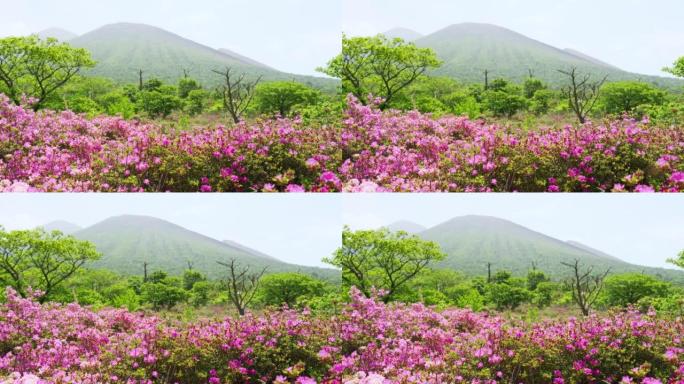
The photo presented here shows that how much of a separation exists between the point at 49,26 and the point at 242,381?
235 inches

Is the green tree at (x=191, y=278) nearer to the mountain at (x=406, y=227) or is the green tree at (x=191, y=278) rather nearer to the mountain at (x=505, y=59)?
the mountain at (x=406, y=227)

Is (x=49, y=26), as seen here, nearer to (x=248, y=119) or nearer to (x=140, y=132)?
(x=140, y=132)

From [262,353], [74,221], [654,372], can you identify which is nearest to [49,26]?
[74,221]

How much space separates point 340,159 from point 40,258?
165 inches

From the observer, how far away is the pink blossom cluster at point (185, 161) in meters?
7.41

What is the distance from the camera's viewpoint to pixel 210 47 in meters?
8.75

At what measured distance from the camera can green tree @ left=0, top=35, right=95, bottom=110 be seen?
8500 mm

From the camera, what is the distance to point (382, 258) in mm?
8211

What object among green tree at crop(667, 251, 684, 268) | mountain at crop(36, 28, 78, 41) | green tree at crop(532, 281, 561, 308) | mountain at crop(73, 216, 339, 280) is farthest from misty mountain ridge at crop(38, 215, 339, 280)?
green tree at crop(667, 251, 684, 268)

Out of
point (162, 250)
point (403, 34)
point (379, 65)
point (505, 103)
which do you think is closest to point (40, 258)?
point (162, 250)

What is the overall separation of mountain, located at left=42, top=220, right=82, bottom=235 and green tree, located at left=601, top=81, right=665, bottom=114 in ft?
24.3

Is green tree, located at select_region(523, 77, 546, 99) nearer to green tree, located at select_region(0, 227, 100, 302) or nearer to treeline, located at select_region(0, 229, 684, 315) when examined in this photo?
treeline, located at select_region(0, 229, 684, 315)

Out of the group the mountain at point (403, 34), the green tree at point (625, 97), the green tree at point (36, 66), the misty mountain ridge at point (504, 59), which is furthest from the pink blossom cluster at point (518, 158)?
the green tree at point (36, 66)

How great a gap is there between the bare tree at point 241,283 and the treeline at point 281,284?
1 centimetres
